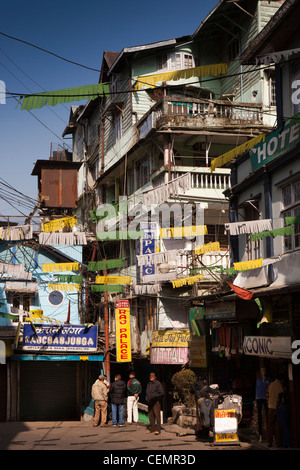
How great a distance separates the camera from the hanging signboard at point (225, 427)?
16188 millimetres

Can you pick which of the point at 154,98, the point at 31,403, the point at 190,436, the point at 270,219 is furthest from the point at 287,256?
the point at 31,403

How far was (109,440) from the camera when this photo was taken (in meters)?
18.4

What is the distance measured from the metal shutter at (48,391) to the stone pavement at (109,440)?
10.7 meters

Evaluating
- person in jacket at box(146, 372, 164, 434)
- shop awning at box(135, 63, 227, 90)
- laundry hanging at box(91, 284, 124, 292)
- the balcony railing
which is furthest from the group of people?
shop awning at box(135, 63, 227, 90)

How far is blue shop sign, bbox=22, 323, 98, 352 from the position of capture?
93.6ft

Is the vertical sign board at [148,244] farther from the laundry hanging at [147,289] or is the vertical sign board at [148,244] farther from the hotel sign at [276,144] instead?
the hotel sign at [276,144]

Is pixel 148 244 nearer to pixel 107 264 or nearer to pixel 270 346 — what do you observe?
pixel 107 264

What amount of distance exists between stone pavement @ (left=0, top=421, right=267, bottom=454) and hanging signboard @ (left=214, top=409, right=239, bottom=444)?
17cm

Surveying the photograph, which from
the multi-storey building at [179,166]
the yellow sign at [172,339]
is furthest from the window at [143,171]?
the yellow sign at [172,339]

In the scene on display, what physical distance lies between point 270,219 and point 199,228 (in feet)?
26.8

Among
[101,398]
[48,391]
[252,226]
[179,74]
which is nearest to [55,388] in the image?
[48,391]

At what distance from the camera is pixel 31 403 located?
33.7m

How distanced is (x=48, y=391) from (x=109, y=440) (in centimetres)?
1608
